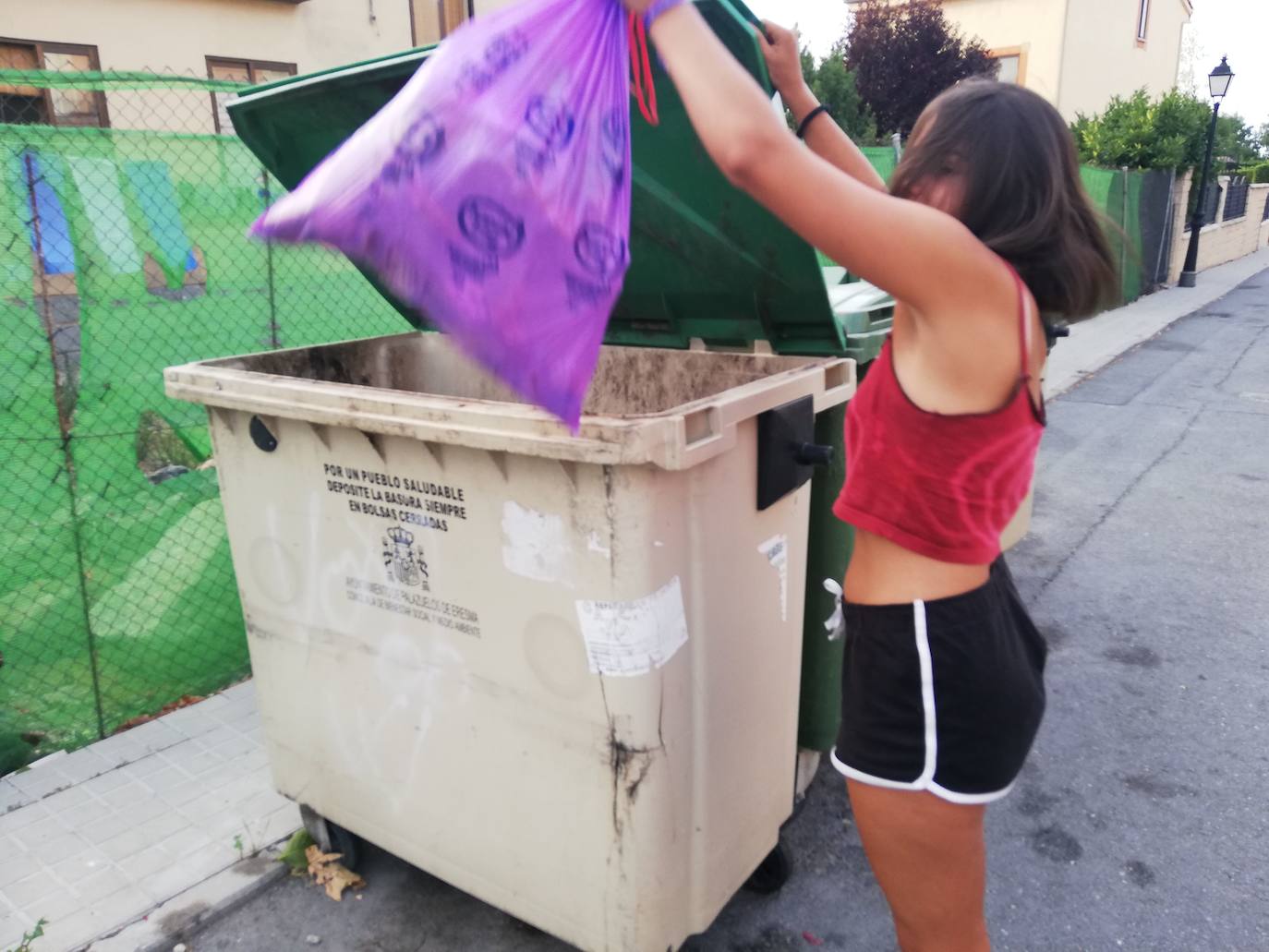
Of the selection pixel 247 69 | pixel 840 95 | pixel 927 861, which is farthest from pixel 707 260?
pixel 840 95

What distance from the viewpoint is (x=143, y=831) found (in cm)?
284

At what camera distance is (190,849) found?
2756 mm

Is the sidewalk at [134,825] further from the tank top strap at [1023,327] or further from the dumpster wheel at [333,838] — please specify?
the tank top strap at [1023,327]

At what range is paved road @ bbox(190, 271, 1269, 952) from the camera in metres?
2.46

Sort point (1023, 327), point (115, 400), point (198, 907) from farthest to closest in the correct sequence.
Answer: point (115, 400)
point (198, 907)
point (1023, 327)

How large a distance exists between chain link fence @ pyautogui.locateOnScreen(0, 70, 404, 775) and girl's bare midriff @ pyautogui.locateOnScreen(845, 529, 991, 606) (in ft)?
9.60

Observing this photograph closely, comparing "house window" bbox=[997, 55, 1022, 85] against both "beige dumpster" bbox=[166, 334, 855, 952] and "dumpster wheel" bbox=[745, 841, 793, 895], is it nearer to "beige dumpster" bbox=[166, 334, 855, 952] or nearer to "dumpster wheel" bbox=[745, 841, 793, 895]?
"beige dumpster" bbox=[166, 334, 855, 952]

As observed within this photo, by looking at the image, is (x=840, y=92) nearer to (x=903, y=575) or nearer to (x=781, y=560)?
(x=781, y=560)

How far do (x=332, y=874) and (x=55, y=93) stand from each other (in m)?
11.0

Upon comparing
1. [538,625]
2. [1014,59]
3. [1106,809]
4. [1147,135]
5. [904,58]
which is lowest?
[1106,809]

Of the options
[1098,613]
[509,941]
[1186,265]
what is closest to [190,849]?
[509,941]

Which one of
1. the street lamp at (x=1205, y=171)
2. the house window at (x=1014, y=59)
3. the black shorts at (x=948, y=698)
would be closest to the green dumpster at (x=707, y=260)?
the black shorts at (x=948, y=698)

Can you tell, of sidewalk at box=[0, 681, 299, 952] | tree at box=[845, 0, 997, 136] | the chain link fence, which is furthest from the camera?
tree at box=[845, 0, 997, 136]

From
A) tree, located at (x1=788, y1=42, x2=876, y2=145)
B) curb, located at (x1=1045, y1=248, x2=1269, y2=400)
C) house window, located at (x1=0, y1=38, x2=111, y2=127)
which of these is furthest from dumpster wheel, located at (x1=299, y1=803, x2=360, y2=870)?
tree, located at (x1=788, y1=42, x2=876, y2=145)
